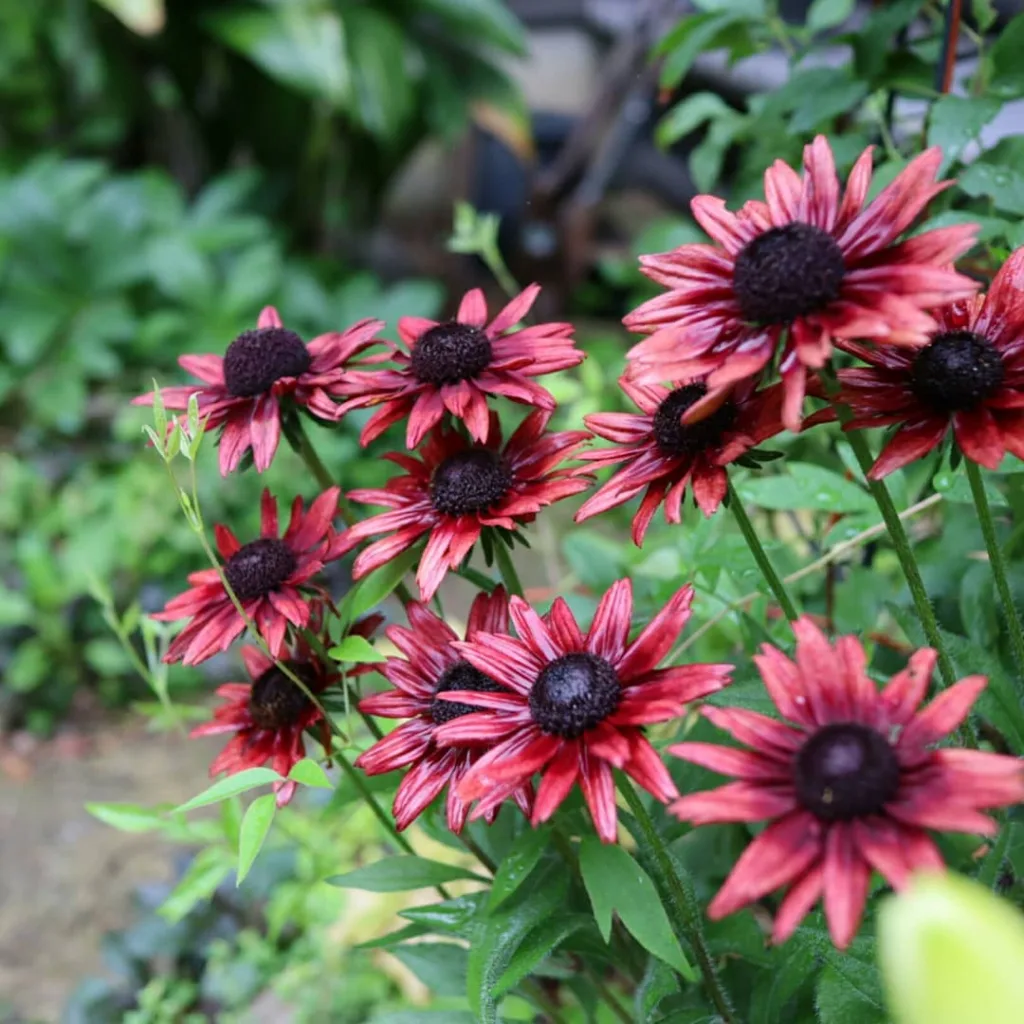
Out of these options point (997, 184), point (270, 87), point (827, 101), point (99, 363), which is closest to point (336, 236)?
point (270, 87)

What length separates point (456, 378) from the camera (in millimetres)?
466

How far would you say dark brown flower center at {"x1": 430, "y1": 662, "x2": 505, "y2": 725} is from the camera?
0.44m

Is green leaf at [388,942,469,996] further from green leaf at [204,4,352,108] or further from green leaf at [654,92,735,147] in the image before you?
green leaf at [204,4,352,108]

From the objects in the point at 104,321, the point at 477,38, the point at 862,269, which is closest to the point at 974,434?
the point at 862,269

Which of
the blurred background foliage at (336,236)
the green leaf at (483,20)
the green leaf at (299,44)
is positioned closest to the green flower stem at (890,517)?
the blurred background foliage at (336,236)

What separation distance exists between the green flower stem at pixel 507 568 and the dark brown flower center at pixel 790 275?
177 millimetres

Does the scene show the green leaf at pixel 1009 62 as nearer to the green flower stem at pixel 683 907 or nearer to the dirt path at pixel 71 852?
the green flower stem at pixel 683 907

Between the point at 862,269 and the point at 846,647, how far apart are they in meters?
0.12

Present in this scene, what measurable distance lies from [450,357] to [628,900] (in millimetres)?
237

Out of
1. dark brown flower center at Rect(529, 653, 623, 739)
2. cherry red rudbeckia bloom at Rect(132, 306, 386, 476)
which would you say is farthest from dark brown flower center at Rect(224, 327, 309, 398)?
dark brown flower center at Rect(529, 653, 623, 739)

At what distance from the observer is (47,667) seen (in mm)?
1779

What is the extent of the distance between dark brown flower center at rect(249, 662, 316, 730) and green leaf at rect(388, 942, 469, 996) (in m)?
0.18

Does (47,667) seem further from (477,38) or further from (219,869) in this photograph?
(477,38)

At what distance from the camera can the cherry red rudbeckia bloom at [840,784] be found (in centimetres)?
27
